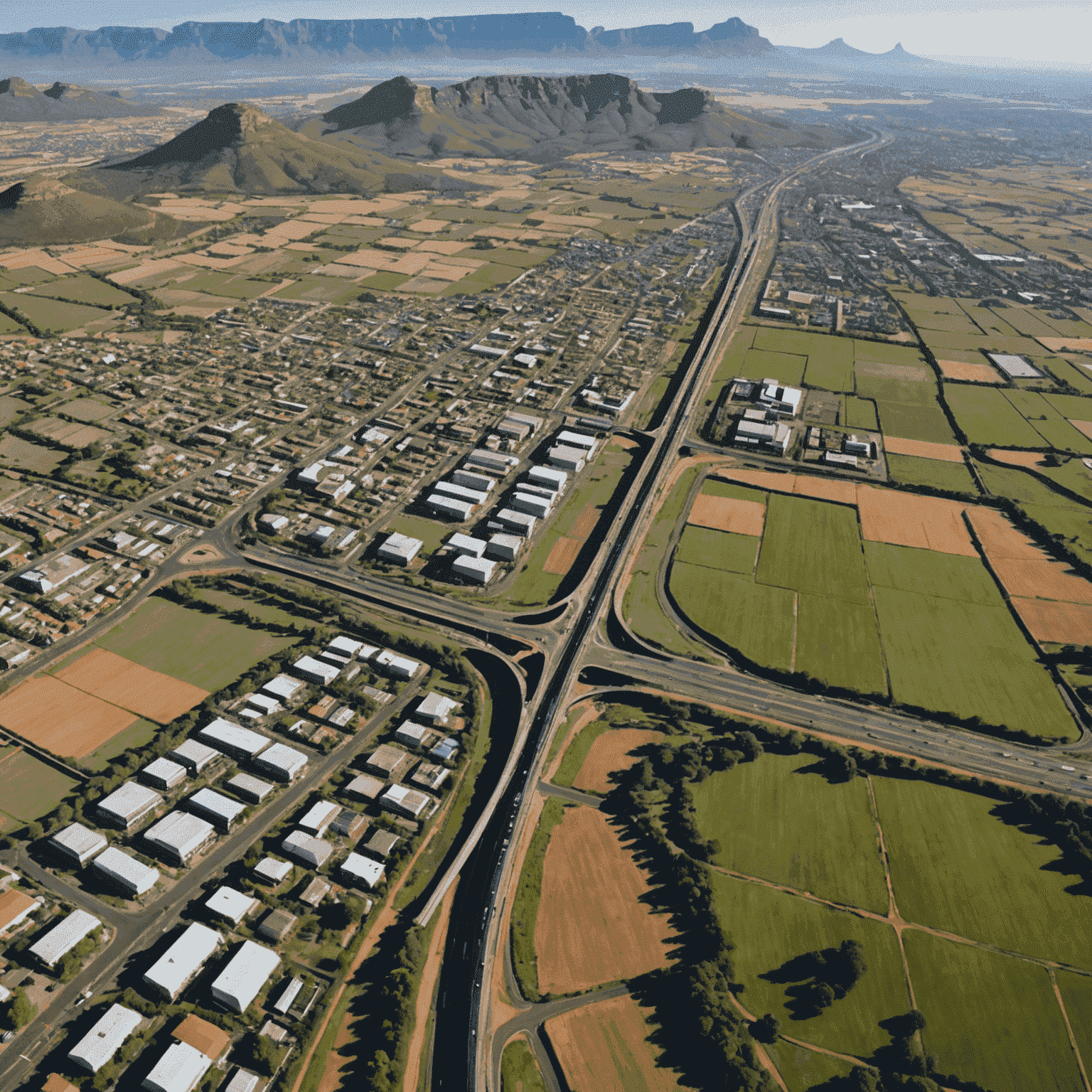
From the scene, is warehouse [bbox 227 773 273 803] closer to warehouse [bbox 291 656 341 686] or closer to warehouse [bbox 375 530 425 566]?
warehouse [bbox 291 656 341 686]

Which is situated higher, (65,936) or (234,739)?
(234,739)

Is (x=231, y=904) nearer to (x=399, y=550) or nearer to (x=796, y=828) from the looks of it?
(x=399, y=550)

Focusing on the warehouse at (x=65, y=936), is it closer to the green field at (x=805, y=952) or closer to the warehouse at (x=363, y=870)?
the warehouse at (x=363, y=870)

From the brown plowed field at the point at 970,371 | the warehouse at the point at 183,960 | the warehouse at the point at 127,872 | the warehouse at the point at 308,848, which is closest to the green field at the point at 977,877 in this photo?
the warehouse at the point at 308,848

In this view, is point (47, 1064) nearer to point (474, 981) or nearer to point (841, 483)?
point (474, 981)

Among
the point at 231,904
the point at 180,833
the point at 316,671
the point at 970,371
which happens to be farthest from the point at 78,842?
the point at 970,371

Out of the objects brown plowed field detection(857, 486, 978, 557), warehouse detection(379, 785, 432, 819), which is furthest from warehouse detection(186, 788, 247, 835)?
brown plowed field detection(857, 486, 978, 557)
